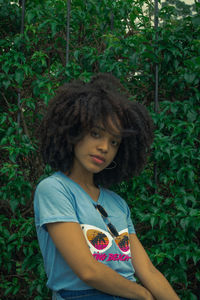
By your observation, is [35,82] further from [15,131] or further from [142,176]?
[142,176]

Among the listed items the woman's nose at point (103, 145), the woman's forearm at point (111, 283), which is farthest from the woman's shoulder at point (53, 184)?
the woman's forearm at point (111, 283)

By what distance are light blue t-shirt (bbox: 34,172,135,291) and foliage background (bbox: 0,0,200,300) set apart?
0.73 meters

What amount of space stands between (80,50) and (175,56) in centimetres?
70

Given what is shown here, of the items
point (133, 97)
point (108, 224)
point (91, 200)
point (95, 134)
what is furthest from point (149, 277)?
point (133, 97)

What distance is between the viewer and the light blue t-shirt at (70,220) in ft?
5.15

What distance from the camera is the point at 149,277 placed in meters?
1.85

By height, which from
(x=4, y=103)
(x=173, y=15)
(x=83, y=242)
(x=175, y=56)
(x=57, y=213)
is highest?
(x=173, y=15)

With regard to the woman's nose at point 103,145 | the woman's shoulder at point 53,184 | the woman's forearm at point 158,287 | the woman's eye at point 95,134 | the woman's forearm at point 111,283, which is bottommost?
the woman's forearm at point 158,287

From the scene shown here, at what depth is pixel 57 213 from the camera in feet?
5.08

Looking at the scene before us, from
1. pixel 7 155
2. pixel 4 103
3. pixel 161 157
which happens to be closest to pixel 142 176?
pixel 161 157

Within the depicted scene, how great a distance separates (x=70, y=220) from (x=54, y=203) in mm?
96

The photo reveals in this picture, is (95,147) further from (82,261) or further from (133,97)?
(133,97)

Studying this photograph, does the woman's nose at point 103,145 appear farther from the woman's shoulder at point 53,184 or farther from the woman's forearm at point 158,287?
the woman's forearm at point 158,287

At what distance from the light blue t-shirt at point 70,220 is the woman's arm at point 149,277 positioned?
0.10 meters
